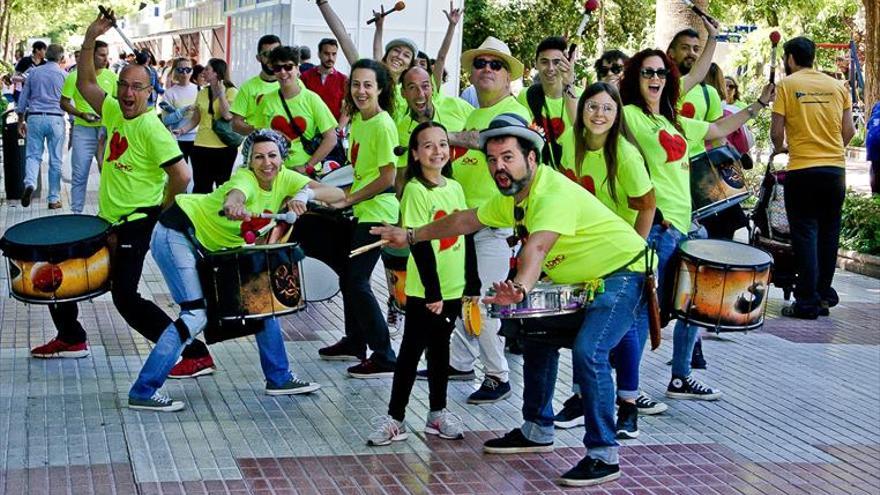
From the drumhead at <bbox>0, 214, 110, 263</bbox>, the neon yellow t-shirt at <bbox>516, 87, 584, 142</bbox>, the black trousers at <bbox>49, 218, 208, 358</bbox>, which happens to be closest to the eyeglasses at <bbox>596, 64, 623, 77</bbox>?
the neon yellow t-shirt at <bbox>516, 87, 584, 142</bbox>

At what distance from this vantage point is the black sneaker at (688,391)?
8062 millimetres

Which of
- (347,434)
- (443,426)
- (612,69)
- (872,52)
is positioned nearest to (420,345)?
(443,426)

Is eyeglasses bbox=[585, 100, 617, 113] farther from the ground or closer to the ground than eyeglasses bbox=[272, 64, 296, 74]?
farther from the ground

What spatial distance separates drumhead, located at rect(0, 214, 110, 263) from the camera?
7.43m

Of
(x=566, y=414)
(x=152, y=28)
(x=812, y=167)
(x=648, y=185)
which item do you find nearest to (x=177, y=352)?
(x=566, y=414)

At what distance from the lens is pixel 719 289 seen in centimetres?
719

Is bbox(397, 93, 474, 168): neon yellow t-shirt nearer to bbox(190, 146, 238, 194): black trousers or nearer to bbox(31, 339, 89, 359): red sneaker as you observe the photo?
bbox(31, 339, 89, 359): red sneaker

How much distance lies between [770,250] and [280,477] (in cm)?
652

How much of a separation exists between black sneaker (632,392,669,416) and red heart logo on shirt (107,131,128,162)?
3276mm

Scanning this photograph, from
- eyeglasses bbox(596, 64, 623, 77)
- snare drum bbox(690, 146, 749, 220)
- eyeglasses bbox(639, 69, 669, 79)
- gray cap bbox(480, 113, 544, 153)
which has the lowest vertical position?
snare drum bbox(690, 146, 749, 220)

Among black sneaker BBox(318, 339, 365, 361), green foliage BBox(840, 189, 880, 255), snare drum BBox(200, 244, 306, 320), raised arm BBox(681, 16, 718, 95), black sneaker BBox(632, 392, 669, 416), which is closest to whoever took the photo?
snare drum BBox(200, 244, 306, 320)

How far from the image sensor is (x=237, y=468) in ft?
20.6

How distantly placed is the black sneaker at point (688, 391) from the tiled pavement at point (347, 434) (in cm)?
7

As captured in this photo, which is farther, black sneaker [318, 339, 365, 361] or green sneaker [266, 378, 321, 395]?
black sneaker [318, 339, 365, 361]
